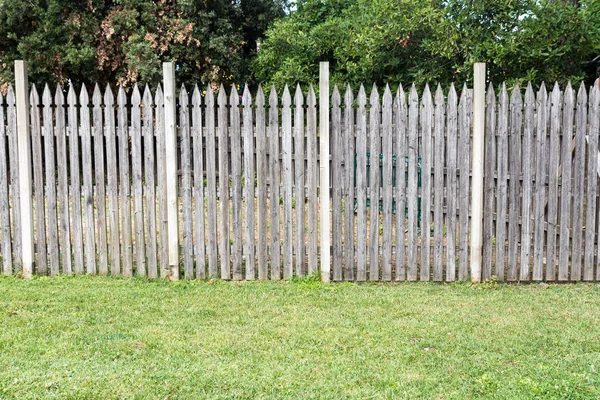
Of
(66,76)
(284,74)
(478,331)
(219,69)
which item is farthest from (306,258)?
(66,76)

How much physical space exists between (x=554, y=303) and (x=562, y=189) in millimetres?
1301

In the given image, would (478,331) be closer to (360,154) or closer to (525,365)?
(525,365)

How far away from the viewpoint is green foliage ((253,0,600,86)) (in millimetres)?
9062

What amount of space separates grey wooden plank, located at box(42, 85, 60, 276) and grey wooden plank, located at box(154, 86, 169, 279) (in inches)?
43.5

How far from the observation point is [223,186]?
6.54 meters

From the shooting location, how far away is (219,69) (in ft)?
56.3

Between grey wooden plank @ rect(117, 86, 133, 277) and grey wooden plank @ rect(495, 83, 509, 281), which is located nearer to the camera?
grey wooden plank @ rect(495, 83, 509, 281)

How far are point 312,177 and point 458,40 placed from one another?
15.3 ft

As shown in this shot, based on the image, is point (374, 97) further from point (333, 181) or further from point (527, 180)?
point (527, 180)

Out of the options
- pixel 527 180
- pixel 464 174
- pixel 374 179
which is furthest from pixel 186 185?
pixel 527 180

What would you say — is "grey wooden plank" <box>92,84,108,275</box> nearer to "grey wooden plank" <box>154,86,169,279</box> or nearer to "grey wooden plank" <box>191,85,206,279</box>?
"grey wooden plank" <box>154,86,169,279</box>

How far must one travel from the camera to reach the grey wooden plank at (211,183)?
6422mm

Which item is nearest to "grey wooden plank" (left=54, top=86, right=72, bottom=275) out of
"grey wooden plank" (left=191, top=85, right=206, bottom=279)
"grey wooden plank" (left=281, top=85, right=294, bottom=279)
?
"grey wooden plank" (left=191, top=85, right=206, bottom=279)

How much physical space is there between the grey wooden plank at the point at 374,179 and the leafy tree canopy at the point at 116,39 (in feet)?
35.0
